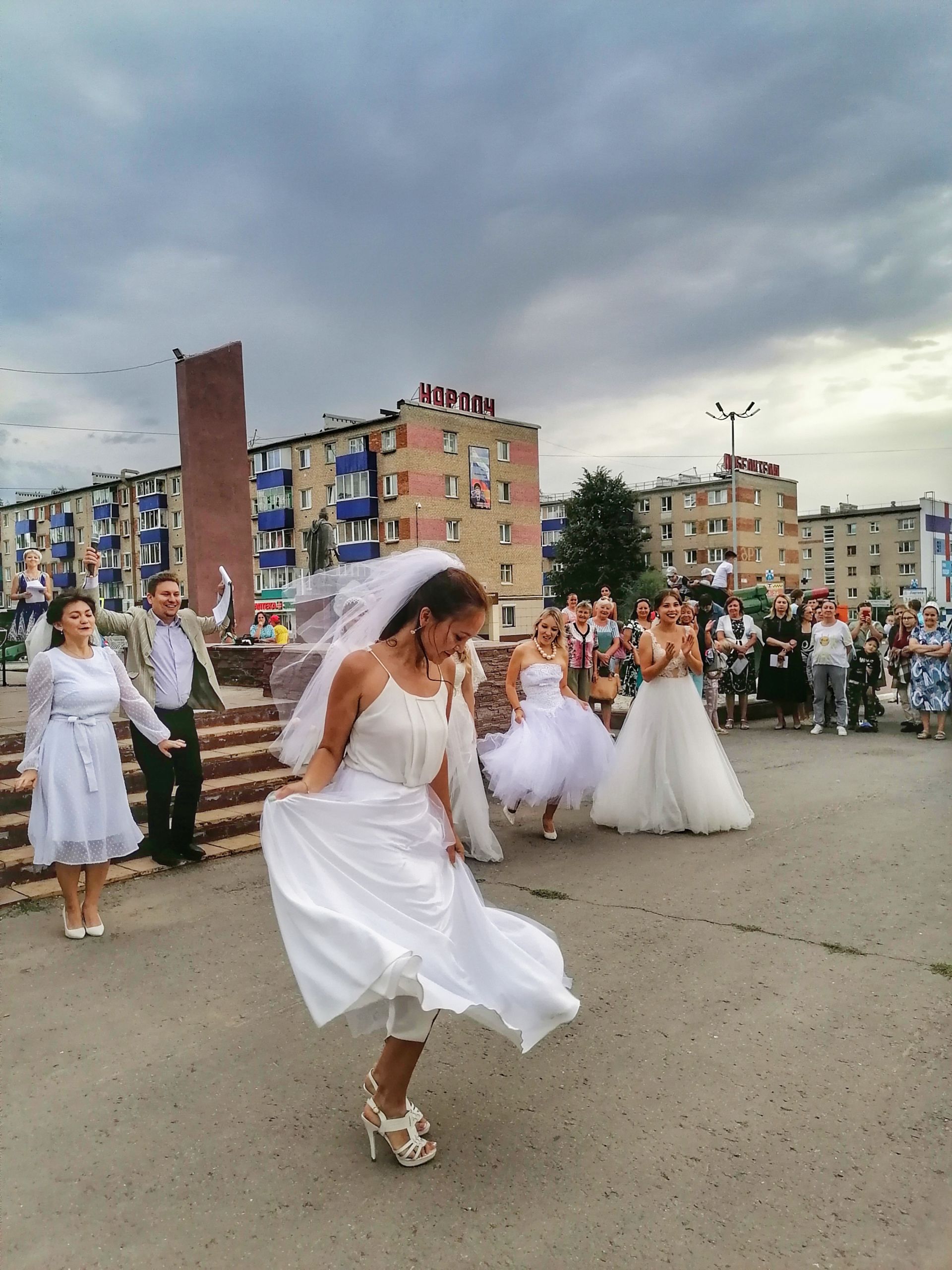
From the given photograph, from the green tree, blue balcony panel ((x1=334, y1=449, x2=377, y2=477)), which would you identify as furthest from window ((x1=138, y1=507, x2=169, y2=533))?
the green tree

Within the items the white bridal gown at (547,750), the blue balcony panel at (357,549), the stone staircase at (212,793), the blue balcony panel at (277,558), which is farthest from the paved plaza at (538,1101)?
the blue balcony panel at (277,558)

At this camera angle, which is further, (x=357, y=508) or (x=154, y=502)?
(x=154, y=502)

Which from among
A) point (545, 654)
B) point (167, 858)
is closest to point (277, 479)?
point (545, 654)

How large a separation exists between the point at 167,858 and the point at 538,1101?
4335mm

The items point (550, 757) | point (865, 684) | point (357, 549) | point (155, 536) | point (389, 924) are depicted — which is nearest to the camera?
point (389, 924)

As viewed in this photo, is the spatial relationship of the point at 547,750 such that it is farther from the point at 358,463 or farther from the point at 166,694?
the point at 358,463

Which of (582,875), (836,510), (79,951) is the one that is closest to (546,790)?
(582,875)

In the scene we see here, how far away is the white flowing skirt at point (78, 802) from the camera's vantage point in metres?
5.34

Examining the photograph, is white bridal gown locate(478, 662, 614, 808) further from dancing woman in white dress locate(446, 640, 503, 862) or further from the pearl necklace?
dancing woman in white dress locate(446, 640, 503, 862)

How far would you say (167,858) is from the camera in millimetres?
6977

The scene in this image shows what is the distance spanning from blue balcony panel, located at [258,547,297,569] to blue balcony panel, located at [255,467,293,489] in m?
4.09

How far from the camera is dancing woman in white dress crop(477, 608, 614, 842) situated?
7652 mm

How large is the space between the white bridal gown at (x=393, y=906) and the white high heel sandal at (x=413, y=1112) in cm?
27

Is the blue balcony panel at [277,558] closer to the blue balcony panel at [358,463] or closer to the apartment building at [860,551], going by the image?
the blue balcony panel at [358,463]
